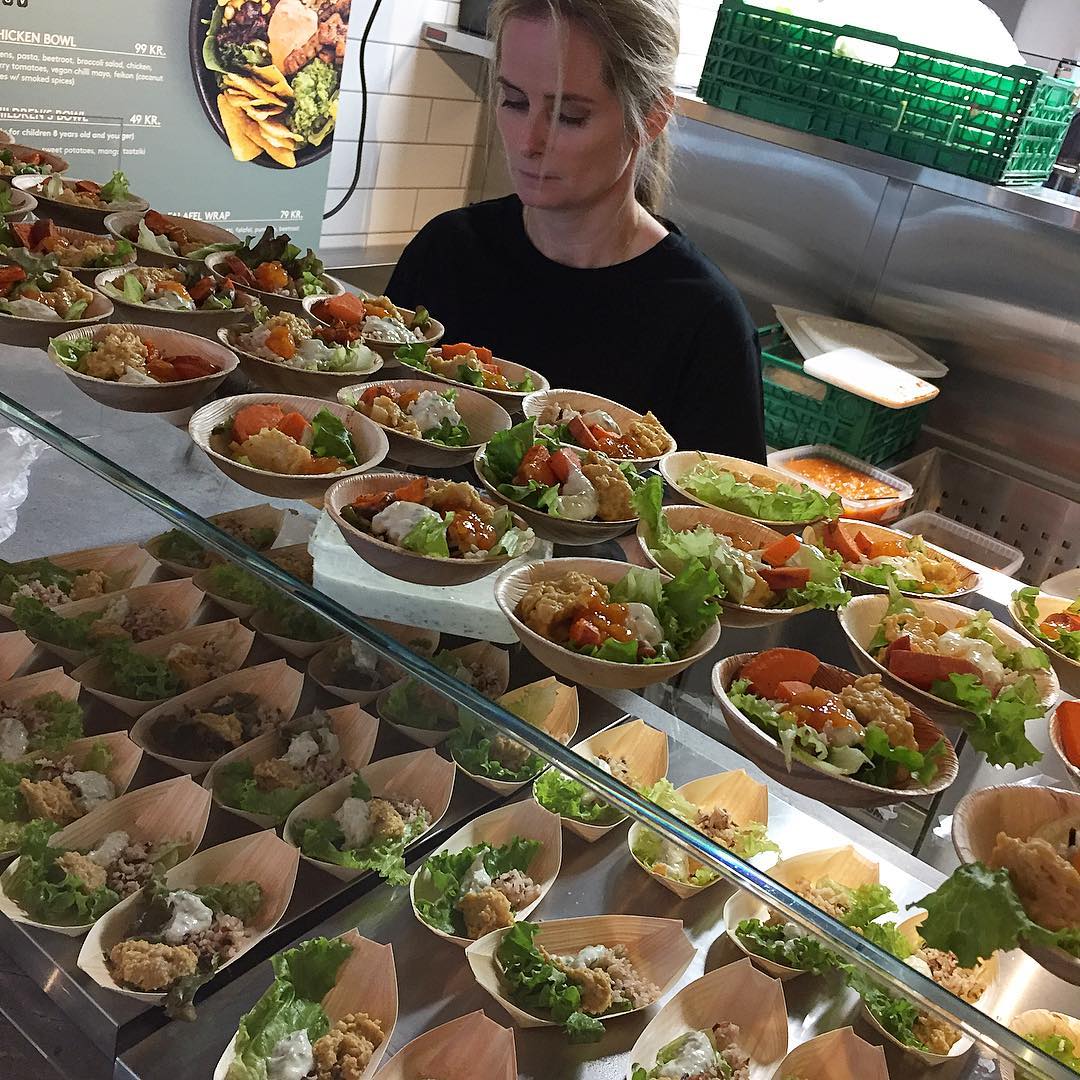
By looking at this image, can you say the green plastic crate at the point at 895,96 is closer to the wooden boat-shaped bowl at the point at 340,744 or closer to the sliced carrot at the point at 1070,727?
the sliced carrot at the point at 1070,727

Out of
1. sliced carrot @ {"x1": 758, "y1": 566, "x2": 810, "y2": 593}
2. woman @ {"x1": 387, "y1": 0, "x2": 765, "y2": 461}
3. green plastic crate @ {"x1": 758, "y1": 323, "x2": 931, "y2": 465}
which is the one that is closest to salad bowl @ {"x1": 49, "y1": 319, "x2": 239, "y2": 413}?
sliced carrot @ {"x1": 758, "y1": 566, "x2": 810, "y2": 593}

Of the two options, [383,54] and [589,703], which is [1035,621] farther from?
[383,54]

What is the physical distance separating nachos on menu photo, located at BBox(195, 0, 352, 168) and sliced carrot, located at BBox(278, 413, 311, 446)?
8.91 feet

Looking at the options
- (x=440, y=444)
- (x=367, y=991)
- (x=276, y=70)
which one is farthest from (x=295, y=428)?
(x=276, y=70)

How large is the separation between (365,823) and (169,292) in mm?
804

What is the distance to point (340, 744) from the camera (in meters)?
1.17

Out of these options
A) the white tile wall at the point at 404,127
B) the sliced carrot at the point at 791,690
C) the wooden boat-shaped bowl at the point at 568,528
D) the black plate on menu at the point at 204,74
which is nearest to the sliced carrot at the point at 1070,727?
the sliced carrot at the point at 791,690

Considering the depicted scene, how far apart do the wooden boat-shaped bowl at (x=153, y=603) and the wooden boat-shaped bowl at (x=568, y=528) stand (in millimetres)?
359

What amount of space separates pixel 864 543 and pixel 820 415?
7.13ft

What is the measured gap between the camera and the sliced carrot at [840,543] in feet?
3.87

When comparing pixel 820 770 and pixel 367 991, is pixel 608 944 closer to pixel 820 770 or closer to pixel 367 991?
pixel 367 991

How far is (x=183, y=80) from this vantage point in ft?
11.2

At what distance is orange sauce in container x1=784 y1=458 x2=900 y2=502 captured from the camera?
3008 millimetres

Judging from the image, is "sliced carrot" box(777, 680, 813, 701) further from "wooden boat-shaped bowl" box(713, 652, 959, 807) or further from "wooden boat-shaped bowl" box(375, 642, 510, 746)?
"wooden boat-shaped bowl" box(375, 642, 510, 746)
